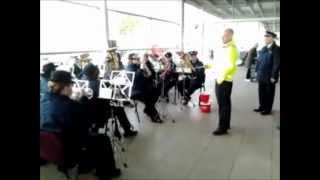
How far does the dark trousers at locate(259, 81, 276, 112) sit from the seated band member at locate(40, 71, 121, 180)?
9.33ft

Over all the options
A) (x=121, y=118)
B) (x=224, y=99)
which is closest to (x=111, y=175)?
(x=121, y=118)

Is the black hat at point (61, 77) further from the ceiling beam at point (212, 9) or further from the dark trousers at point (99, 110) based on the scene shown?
the ceiling beam at point (212, 9)

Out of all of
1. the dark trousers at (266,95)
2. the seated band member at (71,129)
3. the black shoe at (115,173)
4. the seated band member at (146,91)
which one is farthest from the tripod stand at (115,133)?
the dark trousers at (266,95)

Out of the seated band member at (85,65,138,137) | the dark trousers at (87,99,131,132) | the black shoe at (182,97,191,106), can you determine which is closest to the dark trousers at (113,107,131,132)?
the seated band member at (85,65,138,137)

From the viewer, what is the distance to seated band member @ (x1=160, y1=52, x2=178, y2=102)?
20.0ft

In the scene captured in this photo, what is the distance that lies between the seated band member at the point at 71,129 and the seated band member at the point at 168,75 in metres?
3.28

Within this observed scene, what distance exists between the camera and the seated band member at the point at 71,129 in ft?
8.59

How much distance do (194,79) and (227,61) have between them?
2411mm

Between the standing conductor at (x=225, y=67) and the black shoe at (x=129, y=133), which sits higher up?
the standing conductor at (x=225, y=67)

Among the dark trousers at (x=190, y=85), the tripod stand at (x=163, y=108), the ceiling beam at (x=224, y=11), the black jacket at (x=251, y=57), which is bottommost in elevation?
the tripod stand at (x=163, y=108)

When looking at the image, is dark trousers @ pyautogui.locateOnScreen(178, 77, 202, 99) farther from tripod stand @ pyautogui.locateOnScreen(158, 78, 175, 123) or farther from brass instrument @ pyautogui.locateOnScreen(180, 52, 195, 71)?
tripod stand @ pyautogui.locateOnScreen(158, 78, 175, 123)

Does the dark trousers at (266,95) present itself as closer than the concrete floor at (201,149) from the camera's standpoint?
No

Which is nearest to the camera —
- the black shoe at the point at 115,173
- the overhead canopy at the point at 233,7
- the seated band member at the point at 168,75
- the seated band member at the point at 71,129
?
the seated band member at the point at 71,129
